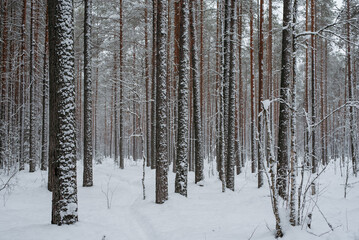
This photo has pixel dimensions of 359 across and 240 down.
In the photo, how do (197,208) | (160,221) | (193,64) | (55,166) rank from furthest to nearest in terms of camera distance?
(193,64) → (197,208) → (160,221) → (55,166)

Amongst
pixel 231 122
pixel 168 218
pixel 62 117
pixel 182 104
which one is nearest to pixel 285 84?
pixel 182 104

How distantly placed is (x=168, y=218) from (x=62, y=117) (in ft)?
13.0

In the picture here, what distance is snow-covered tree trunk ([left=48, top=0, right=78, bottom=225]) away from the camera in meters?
5.03

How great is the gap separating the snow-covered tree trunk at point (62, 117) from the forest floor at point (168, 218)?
512 millimetres

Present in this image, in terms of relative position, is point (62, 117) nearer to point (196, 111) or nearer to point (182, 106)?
point (182, 106)

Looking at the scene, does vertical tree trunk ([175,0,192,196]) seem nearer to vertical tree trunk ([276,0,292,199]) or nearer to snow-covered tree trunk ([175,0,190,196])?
snow-covered tree trunk ([175,0,190,196])

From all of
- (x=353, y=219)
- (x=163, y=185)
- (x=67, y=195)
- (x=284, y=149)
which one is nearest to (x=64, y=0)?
(x=67, y=195)

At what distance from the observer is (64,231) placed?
4695 mm

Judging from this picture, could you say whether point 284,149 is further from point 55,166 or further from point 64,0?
point 64,0

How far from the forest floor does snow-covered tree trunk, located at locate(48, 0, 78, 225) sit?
1.68 feet

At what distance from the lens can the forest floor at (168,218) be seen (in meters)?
4.62

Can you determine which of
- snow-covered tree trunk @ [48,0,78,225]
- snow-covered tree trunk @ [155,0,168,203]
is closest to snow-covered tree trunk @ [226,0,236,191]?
snow-covered tree trunk @ [155,0,168,203]

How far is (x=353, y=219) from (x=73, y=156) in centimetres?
649

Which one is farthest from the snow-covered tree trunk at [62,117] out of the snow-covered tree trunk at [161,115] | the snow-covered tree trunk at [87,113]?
the snow-covered tree trunk at [87,113]
